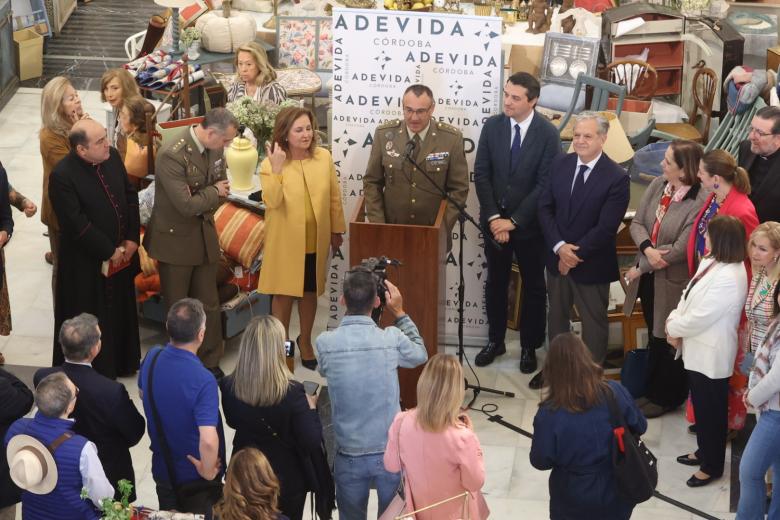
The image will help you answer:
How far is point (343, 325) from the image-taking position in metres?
5.01

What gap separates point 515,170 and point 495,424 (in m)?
1.38

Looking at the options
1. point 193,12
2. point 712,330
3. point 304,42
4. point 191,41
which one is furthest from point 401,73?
point 193,12

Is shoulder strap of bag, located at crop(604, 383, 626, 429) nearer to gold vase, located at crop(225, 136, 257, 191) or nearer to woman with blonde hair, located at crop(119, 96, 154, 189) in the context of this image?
gold vase, located at crop(225, 136, 257, 191)

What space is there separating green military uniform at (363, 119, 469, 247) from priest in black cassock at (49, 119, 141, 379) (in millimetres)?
1317

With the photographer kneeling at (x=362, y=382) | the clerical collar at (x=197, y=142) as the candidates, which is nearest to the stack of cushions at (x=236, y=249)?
the clerical collar at (x=197, y=142)

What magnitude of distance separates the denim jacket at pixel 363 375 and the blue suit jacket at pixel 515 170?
2072 mm

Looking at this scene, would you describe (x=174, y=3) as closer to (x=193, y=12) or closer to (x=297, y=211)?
(x=193, y=12)

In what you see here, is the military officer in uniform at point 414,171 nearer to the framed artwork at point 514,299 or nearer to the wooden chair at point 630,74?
the framed artwork at point 514,299

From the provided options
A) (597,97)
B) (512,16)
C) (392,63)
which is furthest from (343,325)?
(512,16)

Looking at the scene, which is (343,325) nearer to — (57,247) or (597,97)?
(57,247)

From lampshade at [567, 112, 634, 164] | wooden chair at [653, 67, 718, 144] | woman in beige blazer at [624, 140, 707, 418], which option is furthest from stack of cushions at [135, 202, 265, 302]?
wooden chair at [653, 67, 718, 144]

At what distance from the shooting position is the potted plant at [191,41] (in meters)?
10.2

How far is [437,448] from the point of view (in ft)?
15.1

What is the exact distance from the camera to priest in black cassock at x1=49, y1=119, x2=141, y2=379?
6.60 m
